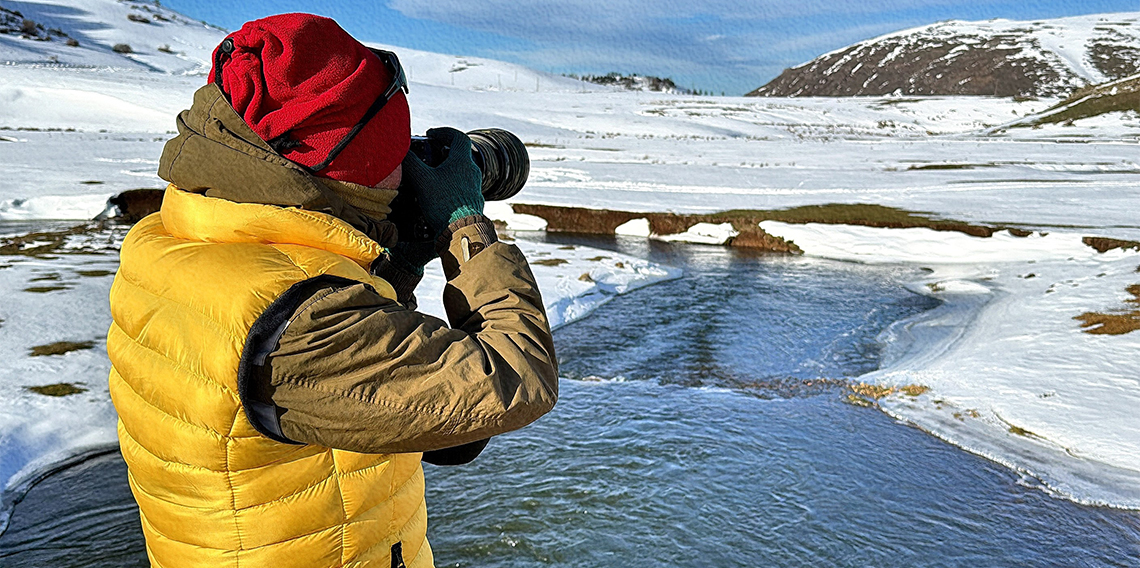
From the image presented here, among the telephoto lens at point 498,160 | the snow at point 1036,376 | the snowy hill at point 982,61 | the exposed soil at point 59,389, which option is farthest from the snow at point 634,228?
the snowy hill at point 982,61

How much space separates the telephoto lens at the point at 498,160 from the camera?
5.87ft

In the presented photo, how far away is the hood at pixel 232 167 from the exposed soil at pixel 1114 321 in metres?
8.59

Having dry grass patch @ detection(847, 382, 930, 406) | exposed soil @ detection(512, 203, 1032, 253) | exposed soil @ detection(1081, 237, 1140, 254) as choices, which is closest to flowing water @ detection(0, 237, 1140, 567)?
dry grass patch @ detection(847, 382, 930, 406)

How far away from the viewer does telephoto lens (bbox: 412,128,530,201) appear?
5.87 feet

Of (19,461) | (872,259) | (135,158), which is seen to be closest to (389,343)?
(19,461)

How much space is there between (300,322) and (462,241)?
14.5 inches

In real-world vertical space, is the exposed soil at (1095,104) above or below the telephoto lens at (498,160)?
above

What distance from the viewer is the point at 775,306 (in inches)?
418

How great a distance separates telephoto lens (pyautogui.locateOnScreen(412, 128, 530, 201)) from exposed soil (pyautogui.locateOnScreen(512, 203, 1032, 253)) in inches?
560

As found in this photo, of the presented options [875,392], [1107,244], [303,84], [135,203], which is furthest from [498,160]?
[135,203]

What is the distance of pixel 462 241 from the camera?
1.51 metres

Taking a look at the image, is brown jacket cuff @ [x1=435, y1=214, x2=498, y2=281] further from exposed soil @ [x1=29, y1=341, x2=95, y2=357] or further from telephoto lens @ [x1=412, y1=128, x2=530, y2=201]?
exposed soil @ [x1=29, y1=341, x2=95, y2=357]

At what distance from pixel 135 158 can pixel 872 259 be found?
1976 centimetres

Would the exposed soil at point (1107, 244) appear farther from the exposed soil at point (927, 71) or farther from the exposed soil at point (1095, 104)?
the exposed soil at point (927, 71)
